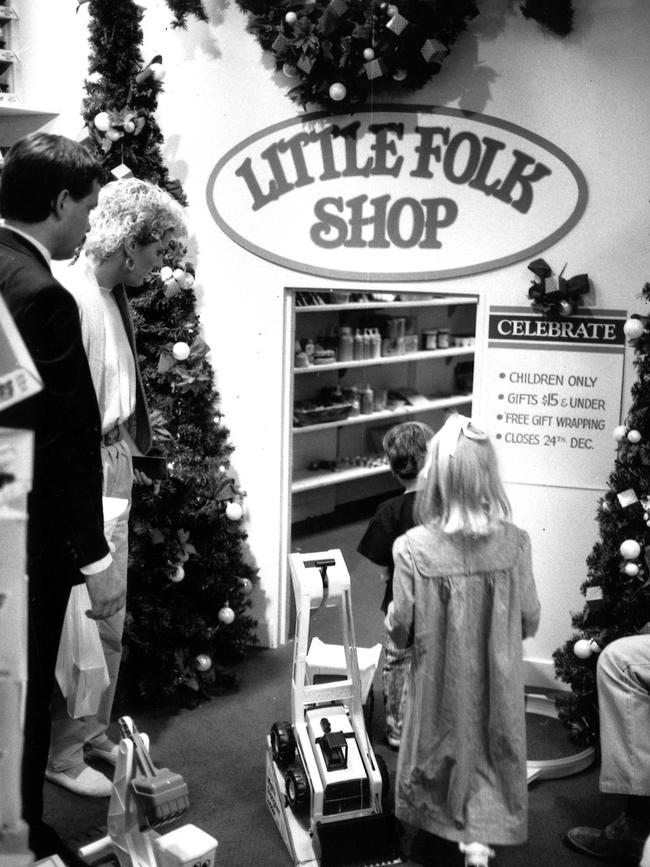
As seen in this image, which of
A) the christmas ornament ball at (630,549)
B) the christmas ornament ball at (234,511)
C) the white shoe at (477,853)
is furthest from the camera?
the christmas ornament ball at (234,511)

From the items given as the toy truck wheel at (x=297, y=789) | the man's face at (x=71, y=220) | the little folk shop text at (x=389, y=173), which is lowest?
the toy truck wheel at (x=297, y=789)

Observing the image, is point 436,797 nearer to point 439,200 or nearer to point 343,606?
point 343,606

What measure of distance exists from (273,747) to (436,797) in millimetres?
542

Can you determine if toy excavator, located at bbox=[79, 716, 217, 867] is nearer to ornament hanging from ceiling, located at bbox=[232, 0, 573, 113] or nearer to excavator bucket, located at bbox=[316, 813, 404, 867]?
excavator bucket, located at bbox=[316, 813, 404, 867]

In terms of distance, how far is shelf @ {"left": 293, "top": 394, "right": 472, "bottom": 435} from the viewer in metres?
5.95

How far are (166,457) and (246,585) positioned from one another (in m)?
0.75

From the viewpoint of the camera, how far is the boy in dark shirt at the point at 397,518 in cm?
319

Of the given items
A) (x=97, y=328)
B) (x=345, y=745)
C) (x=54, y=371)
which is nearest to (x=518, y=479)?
(x=345, y=745)

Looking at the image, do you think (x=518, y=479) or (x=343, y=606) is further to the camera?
(x=518, y=479)

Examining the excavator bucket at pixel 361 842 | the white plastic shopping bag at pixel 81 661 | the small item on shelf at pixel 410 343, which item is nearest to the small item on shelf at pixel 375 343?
the small item on shelf at pixel 410 343

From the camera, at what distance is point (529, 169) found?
355cm

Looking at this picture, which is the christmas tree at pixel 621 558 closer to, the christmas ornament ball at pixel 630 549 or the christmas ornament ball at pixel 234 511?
the christmas ornament ball at pixel 630 549

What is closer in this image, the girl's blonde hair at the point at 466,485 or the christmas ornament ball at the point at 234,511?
the girl's blonde hair at the point at 466,485

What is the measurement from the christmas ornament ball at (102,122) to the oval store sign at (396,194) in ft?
1.81
